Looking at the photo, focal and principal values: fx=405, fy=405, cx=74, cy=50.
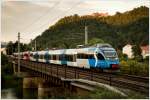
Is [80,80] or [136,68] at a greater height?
[136,68]

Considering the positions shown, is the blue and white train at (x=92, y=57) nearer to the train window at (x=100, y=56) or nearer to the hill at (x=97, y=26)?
the train window at (x=100, y=56)

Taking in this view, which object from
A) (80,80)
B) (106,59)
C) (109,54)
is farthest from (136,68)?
(80,80)

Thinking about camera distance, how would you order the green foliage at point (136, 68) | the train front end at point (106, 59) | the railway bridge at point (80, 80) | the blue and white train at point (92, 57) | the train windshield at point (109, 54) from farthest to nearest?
the train windshield at point (109, 54) < the blue and white train at point (92, 57) < the train front end at point (106, 59) < the green foliage at point (136, 68) < the railway bridge at point (80, 80)

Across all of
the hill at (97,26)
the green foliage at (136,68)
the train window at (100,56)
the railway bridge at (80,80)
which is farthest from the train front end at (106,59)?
the hill at (97,26)

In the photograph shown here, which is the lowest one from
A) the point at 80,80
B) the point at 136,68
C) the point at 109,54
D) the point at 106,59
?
the point at 80,80

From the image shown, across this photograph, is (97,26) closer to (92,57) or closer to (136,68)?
(92,57)

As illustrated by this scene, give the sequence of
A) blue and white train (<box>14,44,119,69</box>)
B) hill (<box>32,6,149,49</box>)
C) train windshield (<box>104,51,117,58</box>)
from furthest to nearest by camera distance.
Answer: hill (<box>32,6,149,49</box>), train windshield (<box>104,51,117,58</box>), blue and white train (<box>14,44,119,69</box>)

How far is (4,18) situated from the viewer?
58.4ft

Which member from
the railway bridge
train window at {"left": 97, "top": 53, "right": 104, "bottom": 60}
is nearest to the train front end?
train window at {"left": 97, "top": 53, "right": 104, "bottom": 60}

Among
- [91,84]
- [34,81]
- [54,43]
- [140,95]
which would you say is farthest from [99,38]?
[140,95]

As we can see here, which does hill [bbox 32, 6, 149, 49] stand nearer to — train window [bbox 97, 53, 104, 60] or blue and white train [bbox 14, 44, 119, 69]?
blue and white train [bbox 14, 44, 119, 69]

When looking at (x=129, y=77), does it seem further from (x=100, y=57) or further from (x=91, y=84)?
(x=100, y=57)

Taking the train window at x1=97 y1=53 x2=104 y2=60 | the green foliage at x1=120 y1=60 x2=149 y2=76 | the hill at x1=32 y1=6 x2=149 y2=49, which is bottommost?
the green foliage at x1=120 y1=60 x2=149 y2=76

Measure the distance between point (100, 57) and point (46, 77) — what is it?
476 cm
